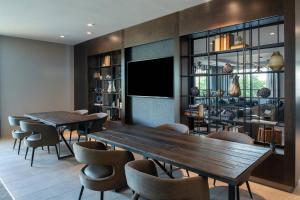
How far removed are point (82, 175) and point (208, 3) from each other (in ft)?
10.4

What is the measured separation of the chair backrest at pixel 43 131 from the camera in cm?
376

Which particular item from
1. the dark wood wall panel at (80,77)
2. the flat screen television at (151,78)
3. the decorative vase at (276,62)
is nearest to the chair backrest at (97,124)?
the flat screen television at (151,78)

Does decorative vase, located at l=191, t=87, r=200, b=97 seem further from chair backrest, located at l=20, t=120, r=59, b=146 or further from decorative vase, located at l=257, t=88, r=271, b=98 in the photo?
chair backrest, located at l=20, t=120, r=59, b=146

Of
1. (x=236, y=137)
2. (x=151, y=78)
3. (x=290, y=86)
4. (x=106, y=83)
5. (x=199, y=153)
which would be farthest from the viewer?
(x=106, y=83)

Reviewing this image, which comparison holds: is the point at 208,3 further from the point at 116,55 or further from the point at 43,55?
the point at 43,55

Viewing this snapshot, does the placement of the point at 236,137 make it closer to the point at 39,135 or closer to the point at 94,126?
the point at 94,126

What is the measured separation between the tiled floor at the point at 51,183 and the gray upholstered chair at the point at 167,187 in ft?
3.13

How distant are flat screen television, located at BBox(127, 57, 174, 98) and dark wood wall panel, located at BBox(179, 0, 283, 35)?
772 millimetres

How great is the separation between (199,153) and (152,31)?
10.7 feet

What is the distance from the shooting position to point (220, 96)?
12.4ft

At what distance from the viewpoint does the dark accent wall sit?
9.34 feet

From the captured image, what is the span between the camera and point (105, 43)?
19.3 feet

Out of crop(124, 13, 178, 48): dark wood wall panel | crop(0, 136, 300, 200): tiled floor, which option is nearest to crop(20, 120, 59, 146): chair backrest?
crop(0, 136, 300, 200): tiled floor

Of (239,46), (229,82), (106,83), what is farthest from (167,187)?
(106,83)
